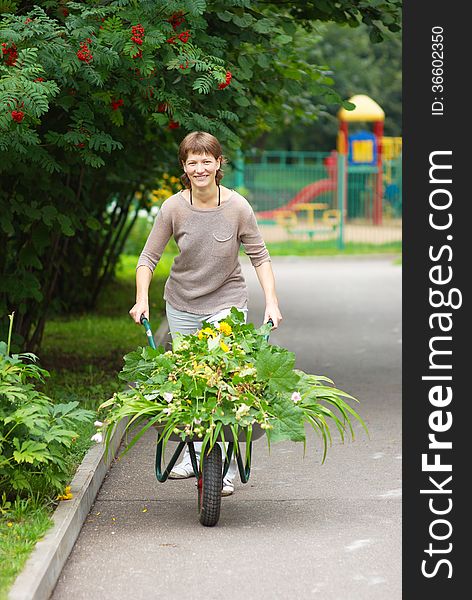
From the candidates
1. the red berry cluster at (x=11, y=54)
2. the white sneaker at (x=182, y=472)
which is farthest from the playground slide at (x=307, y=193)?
the white sneaker at (x=182, y=472)

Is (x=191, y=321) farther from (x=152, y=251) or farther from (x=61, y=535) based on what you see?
(x=61, y=535)

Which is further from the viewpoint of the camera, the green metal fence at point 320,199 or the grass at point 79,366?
the green metal fence at point 320,199

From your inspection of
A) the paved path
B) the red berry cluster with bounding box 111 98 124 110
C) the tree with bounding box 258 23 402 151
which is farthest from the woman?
the tree with bounding box 258 23 402 151

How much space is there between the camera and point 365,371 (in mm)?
11695

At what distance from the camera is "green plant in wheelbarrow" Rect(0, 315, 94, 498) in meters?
6.11

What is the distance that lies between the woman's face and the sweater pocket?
305 millimetres

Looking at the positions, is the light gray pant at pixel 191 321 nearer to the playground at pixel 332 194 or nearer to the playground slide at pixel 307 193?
the playground at pixel 332 194

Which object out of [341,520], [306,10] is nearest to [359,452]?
[341,520]

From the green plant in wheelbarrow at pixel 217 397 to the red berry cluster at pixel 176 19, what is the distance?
2.36m

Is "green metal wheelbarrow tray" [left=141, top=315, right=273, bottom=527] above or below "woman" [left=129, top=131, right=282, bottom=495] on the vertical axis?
below

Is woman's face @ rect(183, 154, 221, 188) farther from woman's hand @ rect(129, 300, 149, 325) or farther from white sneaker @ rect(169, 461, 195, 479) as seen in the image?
white sneaker @ rect(169, 461, 195, 479)

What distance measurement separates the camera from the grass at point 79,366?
5699mm

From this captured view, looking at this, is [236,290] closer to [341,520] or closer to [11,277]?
[341,520]

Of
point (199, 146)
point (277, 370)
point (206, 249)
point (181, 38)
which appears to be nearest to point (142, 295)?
point (206, 249)
